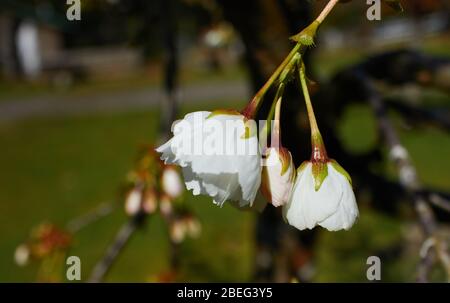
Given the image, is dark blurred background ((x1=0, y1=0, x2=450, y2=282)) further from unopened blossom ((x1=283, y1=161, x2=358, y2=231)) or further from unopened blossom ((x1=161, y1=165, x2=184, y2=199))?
unopened blossom ((x1=283, y1=161, x2=358, y2=231))

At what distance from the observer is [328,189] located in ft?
2.68

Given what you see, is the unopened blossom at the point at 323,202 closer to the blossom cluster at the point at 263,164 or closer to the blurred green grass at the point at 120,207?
the blossom cluster at the point at 263,164

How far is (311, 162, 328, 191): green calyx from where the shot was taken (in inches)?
32.0

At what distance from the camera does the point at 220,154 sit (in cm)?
78

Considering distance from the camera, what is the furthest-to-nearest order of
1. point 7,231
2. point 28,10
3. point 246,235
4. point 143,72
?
1. point 143,72
2. point 7,231
3. point 246,235
4. point 28,10

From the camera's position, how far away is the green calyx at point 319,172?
812 mm

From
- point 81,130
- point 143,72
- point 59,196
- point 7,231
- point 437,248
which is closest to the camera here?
point 437,248

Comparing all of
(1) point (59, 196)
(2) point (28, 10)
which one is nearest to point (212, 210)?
(1) point (59, 196)

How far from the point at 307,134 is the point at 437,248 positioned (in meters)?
0.88

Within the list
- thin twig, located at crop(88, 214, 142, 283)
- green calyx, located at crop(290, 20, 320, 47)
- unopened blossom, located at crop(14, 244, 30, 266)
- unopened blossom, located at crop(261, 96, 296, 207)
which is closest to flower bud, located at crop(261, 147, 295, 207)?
unopened blossom, located at crop(261, 96, 296, 207)

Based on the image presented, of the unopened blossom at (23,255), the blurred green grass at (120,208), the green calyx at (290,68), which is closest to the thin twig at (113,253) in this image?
the blurred green grass at (120,208)
